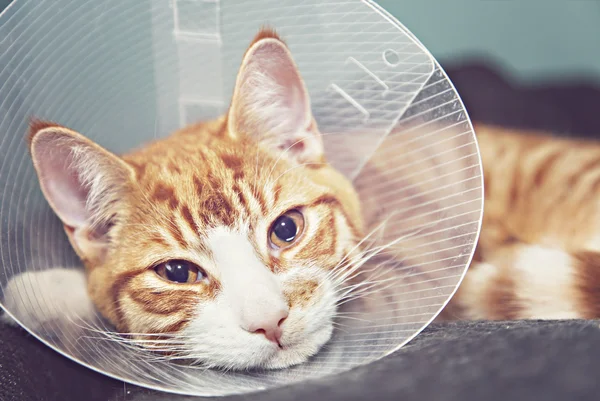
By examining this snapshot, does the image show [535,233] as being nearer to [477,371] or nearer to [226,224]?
[477,371]

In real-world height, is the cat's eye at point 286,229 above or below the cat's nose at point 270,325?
above

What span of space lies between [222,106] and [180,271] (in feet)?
2.09

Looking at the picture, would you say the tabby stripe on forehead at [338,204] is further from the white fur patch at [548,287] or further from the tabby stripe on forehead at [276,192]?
the white fur patch at [548,287]

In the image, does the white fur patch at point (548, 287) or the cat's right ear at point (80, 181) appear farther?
the white fur patch at point (548, 287)

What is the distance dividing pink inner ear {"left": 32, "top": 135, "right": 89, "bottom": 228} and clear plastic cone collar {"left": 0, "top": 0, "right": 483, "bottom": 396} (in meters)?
0.04

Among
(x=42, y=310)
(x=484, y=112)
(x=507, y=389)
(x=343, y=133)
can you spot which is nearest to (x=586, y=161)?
(x=484, y=112)

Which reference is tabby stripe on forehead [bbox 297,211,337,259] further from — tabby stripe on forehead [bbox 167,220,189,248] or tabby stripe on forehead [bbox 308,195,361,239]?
tabby stripe on forehead [bbox 167,220,189,248]

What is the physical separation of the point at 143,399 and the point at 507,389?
2.16 feet

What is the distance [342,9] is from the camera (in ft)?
4.12

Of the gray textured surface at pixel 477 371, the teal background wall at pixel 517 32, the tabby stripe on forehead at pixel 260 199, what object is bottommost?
the gray textured surface at pixel 477 371

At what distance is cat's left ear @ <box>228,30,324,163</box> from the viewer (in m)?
1.27

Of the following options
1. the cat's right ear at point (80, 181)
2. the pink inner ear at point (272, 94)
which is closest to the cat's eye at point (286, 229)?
the pink inner ear at point (272, 94)

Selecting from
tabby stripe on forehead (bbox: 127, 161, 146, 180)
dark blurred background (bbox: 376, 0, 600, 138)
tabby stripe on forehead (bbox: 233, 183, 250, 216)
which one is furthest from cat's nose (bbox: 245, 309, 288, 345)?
dark blurred background (bbox: 376, 0, 600, 138)

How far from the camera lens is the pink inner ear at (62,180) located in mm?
1205
